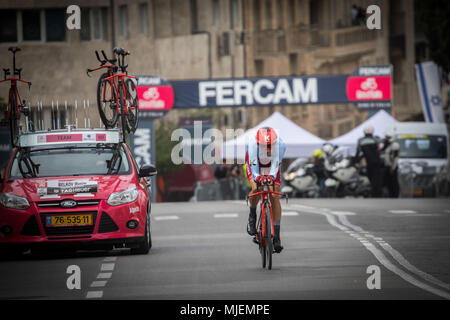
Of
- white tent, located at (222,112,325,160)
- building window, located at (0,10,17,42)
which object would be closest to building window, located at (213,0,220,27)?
building window, located at (0,10,17,42)

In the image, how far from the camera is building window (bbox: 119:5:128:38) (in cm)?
6706

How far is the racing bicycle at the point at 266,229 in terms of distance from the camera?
16.5 m

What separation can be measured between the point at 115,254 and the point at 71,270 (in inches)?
98.7

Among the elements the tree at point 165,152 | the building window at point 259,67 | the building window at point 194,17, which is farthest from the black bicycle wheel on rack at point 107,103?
the building window at point 259,67

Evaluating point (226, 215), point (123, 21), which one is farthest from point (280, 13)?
point (226, 215)

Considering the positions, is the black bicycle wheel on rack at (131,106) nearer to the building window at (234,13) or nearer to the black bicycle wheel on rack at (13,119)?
the black bicycle wheel on rack at (13,119)

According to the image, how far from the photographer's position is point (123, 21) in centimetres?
6850

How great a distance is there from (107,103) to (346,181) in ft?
63.6

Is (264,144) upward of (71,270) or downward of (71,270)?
upward

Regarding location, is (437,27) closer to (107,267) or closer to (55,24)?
(55,24)

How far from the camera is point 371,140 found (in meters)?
39.1

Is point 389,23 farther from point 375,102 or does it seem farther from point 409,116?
point 375,102

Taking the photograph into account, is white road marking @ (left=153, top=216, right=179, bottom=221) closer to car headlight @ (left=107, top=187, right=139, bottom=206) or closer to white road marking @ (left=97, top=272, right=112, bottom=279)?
car headlight @ (left=107, top=187, right=139, bottom=206)

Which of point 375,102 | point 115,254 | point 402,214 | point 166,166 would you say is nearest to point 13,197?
point 115,254
